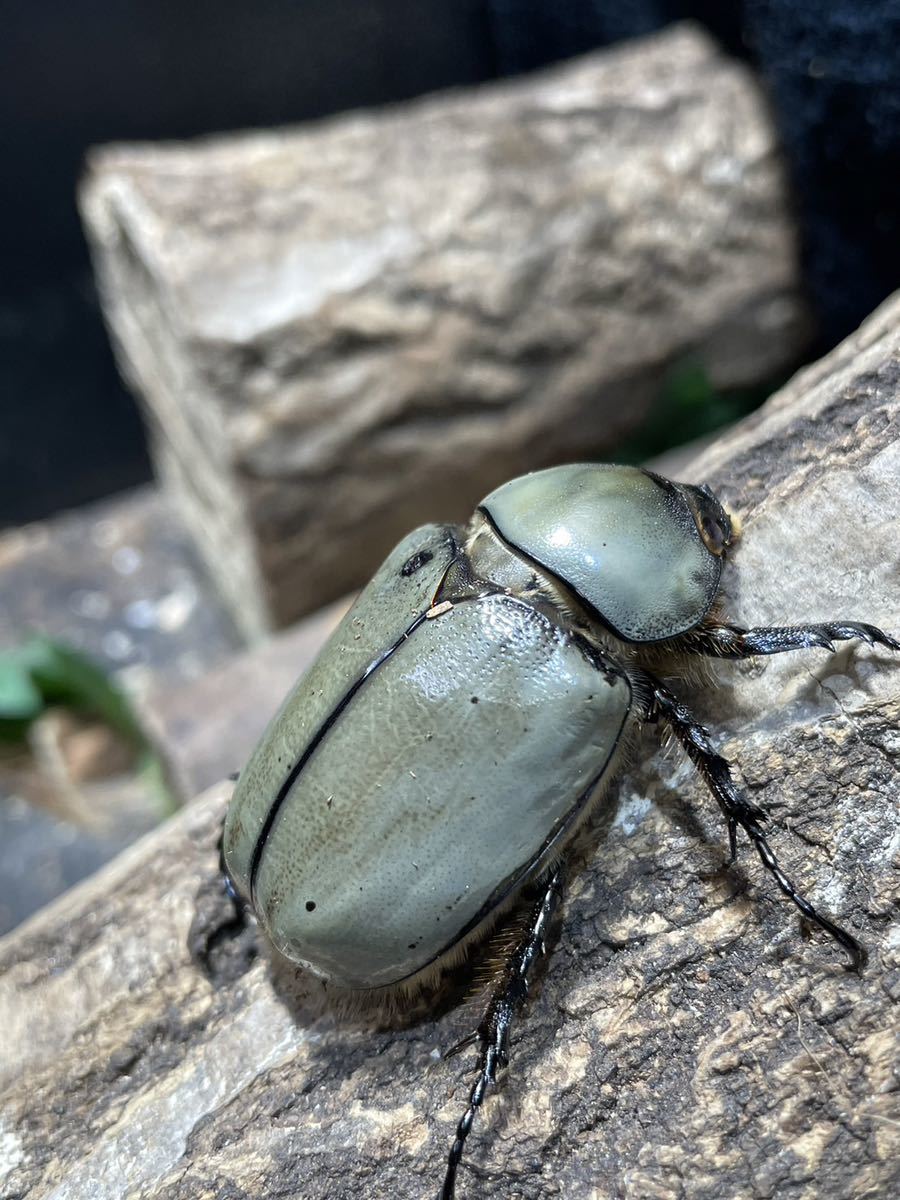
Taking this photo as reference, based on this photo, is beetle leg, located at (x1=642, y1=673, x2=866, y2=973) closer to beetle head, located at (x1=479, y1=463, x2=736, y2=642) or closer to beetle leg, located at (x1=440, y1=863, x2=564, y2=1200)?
beetle head, located at (x1=479, y1=463, x2=736, y2=642)

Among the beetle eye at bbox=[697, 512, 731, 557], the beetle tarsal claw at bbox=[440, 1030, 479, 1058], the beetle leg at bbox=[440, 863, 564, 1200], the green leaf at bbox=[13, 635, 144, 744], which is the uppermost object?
the beetle eye at bbox=[697, 512, 731, 557]

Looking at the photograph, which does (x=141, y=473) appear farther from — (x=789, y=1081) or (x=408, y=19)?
(x=789, y=1081)

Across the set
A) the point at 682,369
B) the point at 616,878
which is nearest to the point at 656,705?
the point at 616,878

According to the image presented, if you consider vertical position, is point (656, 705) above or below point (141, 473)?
above

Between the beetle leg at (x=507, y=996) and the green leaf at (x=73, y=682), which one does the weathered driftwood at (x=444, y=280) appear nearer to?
the green leaf at (x=73, y=682)

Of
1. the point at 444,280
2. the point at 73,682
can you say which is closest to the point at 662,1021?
the point at 444,280

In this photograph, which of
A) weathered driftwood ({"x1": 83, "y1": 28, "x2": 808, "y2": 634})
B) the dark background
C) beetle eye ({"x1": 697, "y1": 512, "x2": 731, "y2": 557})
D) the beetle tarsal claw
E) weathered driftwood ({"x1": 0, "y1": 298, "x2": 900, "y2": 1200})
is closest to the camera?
weathered driftwood ({"x1": 0, "y1": 298, "x2": 900, "y2": 1200})

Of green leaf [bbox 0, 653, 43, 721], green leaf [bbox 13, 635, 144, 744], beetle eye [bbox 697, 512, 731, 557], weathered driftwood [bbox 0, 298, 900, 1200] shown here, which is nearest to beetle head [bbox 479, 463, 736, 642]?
beetle eye [bbox 697, 512, 731, 557]
